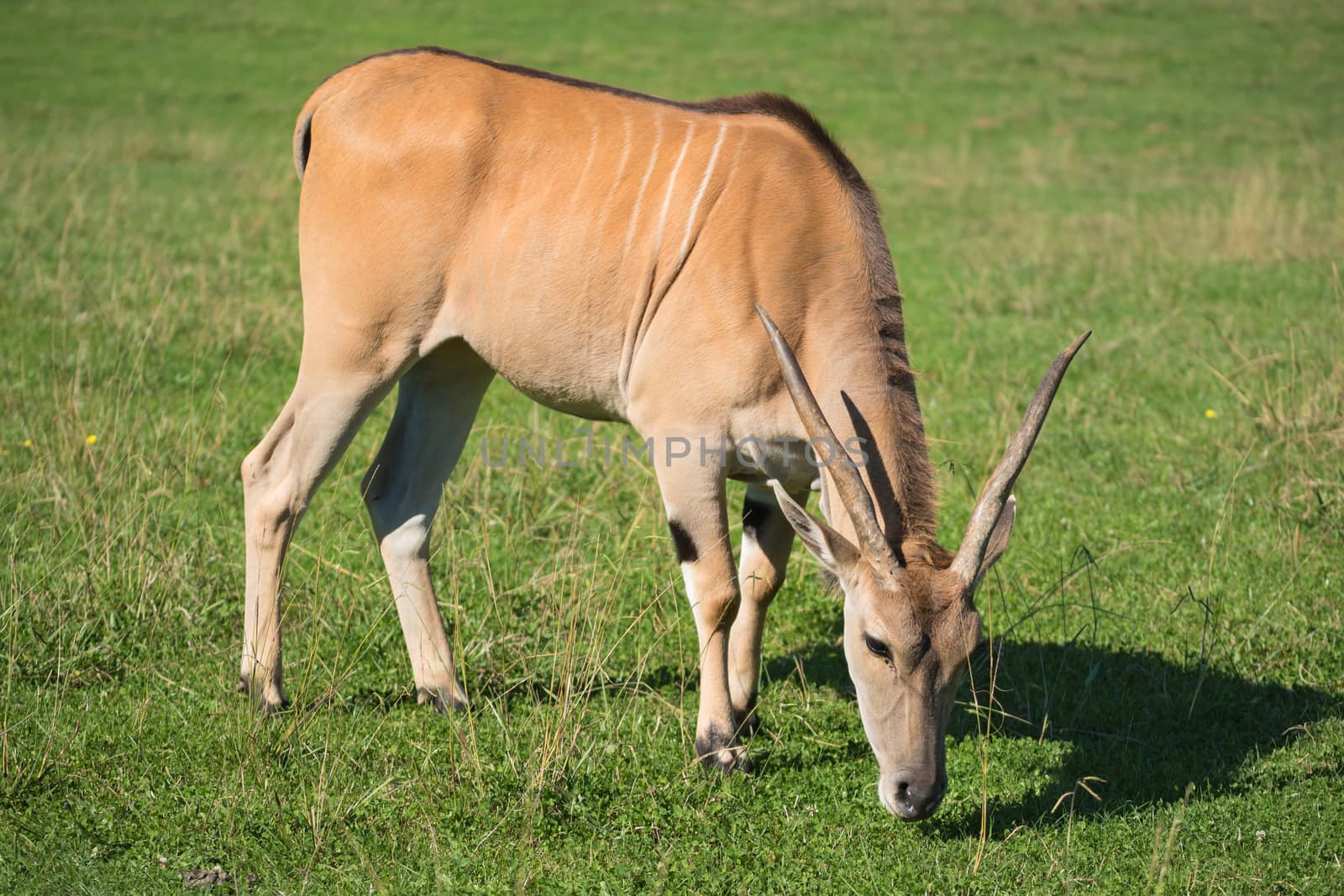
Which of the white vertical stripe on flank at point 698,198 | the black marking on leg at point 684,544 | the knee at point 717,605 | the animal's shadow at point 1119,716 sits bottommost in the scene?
the animal's shadow at point 1119,716

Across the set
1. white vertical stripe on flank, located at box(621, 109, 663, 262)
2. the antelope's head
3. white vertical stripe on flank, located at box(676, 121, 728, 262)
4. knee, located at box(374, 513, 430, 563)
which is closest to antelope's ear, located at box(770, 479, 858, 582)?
the antelope's head

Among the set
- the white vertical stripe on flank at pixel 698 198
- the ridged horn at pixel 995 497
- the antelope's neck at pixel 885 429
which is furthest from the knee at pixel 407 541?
the ridged horn at pixel 995 497

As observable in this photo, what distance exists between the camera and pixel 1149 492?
6.95 meters

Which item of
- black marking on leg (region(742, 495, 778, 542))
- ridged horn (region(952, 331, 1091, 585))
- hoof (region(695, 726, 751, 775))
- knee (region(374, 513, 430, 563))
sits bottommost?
hoof (region(695, 726, 751, 775))

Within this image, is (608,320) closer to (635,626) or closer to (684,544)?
(684,544)

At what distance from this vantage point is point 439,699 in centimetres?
507

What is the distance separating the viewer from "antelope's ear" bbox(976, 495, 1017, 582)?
160 inches

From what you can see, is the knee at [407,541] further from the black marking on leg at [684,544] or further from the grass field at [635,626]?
the black marking on leg at [684,544]

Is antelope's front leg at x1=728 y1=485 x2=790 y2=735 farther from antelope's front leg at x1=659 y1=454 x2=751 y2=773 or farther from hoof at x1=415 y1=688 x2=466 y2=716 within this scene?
hoof at x1=415 y1=688 x2=466 y2=716

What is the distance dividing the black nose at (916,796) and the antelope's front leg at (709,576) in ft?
2.74

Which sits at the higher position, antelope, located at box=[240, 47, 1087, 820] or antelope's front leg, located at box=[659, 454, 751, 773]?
antelope, located at box=[240, 47, 1087, 820]

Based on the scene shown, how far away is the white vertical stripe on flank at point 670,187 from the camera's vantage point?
477 cm

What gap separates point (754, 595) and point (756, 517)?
1.03ft

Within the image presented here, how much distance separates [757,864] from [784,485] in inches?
54.0
